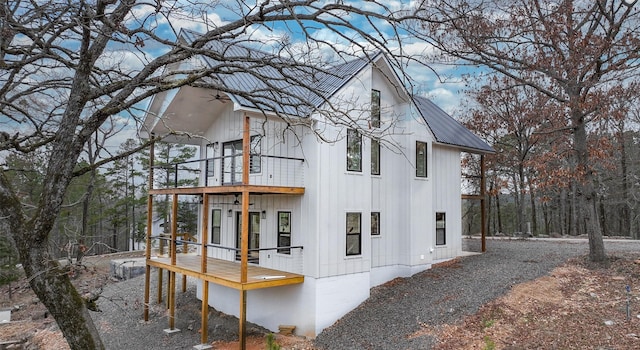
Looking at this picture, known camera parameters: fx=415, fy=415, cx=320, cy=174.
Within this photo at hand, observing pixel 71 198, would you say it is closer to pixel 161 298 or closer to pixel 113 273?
pixel 113 273

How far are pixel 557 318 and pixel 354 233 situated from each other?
562cm

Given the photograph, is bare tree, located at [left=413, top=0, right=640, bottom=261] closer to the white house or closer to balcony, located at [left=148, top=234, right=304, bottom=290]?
the white house

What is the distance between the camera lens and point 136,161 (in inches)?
1313

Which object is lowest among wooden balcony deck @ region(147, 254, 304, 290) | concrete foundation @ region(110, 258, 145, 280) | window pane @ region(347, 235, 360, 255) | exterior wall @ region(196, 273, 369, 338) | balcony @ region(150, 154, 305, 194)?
concrete foundation @ region(110, 258, 145, 280)

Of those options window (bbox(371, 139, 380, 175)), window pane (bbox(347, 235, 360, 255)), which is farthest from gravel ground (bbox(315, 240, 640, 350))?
window (bbox(371, 139, 380, 175))

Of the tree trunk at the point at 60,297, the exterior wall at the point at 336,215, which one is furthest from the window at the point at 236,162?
the tree trunk at the point at 60,297

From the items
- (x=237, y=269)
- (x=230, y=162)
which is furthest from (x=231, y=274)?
(x=230, y=162)

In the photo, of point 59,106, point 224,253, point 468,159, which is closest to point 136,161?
point 224,253

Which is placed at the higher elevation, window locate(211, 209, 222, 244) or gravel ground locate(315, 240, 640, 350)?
window locate(211, 209, 222, 244)

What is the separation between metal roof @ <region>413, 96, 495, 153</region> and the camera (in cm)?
1655

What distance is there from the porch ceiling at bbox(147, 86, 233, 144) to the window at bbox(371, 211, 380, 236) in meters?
6.07

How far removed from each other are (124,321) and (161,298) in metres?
2.01

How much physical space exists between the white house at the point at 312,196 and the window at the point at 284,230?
31mm

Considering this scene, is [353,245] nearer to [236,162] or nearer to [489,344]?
[236,162]
